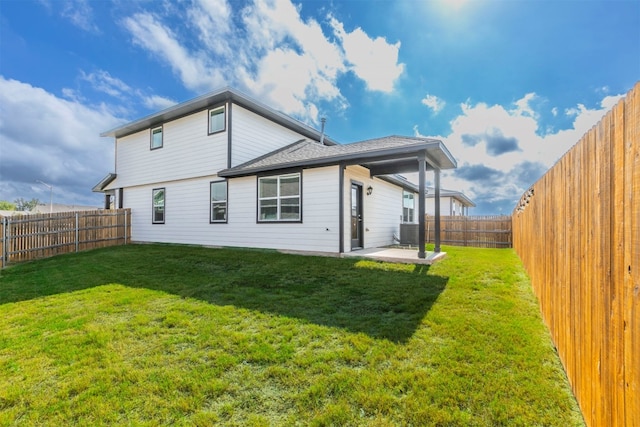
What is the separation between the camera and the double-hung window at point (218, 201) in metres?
10.5

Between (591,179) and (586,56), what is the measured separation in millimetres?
5447

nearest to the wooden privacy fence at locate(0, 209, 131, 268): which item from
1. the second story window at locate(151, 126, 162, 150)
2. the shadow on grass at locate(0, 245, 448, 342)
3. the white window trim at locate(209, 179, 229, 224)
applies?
the shadow on grass at locate(0, 245, 448, 342)

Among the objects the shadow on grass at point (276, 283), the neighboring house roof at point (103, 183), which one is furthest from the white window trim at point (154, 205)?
the shadow on grass at point (276, 283)

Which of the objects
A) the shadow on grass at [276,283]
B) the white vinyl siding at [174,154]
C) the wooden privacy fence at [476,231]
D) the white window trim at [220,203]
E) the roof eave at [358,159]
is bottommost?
the shadow on grass at [276,283]

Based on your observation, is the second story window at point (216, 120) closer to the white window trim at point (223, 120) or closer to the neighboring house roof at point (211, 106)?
the white window trim at point (223, 120)

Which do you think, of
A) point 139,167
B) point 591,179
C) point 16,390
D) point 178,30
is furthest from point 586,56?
point 139,167

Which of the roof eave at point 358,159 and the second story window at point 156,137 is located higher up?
the second story window at point 156,137

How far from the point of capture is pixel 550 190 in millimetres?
3385

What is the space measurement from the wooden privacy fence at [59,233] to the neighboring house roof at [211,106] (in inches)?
149

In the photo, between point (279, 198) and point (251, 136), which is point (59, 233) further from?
point (279, 198)

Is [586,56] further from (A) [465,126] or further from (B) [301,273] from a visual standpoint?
(B) [301,273]

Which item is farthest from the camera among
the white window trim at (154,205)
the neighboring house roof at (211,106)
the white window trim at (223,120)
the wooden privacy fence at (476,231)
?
the wooden privacy fence at (476,231)

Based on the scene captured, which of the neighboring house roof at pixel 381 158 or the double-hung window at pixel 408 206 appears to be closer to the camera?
the neighboring house roof at pixel 381 158

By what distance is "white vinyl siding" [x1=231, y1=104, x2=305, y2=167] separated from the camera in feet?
34.1
